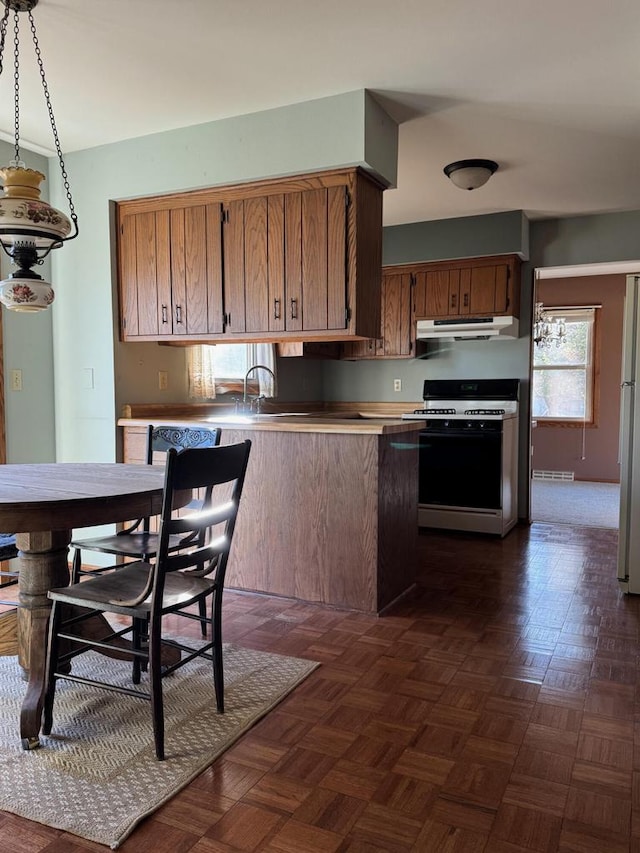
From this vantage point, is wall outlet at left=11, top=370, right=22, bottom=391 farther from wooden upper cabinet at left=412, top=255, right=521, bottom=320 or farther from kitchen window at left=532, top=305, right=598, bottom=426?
kitchen window at left=532, top=305, right=598, bottom=426

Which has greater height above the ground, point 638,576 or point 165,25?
point 165,25

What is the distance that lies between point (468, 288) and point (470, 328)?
1.12 ft

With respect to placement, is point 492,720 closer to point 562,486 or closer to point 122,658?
point 122,658

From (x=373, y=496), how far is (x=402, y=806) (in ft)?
4.80

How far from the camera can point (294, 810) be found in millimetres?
1585

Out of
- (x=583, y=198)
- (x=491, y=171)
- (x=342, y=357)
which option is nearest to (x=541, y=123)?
(x=491, y=171)

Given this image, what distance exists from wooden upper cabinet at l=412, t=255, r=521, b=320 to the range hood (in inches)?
2.8

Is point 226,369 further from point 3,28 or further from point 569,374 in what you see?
point 569,374

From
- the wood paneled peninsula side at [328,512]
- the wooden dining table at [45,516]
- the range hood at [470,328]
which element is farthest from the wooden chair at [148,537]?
the range hood at [470,328]

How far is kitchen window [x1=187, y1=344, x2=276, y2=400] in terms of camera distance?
411cm

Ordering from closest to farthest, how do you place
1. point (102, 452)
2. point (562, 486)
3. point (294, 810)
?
point (294, 810), point (102, 452), point (562, 486)

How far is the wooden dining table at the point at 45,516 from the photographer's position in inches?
68.7

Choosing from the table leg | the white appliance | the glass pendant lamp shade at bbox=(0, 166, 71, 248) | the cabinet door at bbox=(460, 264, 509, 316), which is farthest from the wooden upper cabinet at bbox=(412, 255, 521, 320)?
the table leg

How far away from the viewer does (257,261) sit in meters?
3.24
